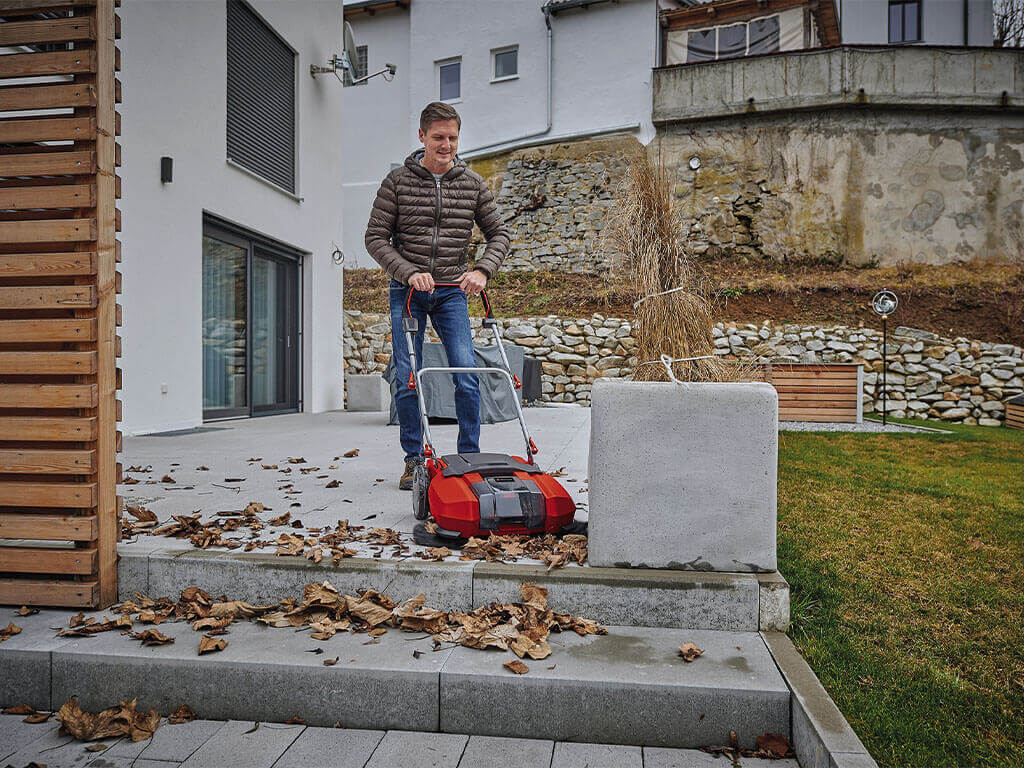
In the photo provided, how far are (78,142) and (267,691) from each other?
2024 millimetres

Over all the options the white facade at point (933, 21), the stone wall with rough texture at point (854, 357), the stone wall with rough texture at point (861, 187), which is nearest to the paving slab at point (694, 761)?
the stone wall with rough texture at point (854, 357)

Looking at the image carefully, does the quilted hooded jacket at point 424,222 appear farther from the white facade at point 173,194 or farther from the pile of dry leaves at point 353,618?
the white facade at point 173,194

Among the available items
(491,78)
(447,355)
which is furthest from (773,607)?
(491,78)

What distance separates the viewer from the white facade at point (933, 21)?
1922 centimetres

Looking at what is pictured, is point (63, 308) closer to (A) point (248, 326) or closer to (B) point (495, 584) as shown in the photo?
(B) point (495, 584)

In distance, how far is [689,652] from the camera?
2299 millimetres

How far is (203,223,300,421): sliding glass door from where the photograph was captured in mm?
8875

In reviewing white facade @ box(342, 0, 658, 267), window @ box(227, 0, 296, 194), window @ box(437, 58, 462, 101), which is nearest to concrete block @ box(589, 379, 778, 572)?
window @ box(227, 0, 296, 194)

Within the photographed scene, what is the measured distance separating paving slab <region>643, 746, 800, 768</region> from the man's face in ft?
9.03

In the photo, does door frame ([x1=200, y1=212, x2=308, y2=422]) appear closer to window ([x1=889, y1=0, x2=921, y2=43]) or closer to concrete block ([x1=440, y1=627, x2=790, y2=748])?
concrete block ([x1=440, y1=627, x2=790, y2=748])

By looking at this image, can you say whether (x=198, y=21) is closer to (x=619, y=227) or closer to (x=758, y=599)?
(x=619, y=227)

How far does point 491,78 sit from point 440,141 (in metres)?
17.8

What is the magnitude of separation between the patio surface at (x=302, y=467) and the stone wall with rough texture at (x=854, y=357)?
20.6 feet

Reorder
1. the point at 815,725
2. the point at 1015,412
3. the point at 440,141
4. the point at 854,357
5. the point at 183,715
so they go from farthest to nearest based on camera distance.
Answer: the point at 854,357, the point at 1015,412, the point at 440,141, the point at 183,715, the point at 815,725
